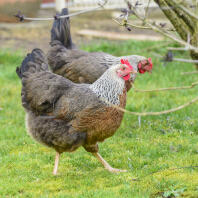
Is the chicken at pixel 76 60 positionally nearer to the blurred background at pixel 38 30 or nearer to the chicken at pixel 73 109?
the chicken at pixel 73 109

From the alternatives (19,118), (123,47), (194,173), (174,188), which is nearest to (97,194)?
(174,188)

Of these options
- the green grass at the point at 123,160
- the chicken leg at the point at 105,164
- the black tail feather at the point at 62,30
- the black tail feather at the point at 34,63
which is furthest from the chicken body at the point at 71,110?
the black tail feather at the point at 62,30

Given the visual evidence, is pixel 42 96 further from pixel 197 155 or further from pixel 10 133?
pixel 197 155

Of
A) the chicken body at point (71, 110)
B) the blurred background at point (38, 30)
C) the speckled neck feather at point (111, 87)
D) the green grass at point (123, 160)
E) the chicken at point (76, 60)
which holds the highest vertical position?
the speckled neck feather at point (111, 87)

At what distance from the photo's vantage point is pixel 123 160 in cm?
566

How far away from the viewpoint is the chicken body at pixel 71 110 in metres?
4.89

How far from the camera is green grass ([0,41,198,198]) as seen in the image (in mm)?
4629

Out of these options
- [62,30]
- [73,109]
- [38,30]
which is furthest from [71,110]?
[38,30]

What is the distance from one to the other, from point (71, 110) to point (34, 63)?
107 cm

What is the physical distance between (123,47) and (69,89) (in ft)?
21.7

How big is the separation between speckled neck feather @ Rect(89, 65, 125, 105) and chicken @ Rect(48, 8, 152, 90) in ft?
4.30

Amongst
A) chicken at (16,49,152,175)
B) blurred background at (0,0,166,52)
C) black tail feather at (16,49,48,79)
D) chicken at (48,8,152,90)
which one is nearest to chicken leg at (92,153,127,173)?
chicken at (16,49,152,175)

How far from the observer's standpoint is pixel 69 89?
5.21 metres

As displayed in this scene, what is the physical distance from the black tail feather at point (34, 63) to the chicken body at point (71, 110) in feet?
0.50
